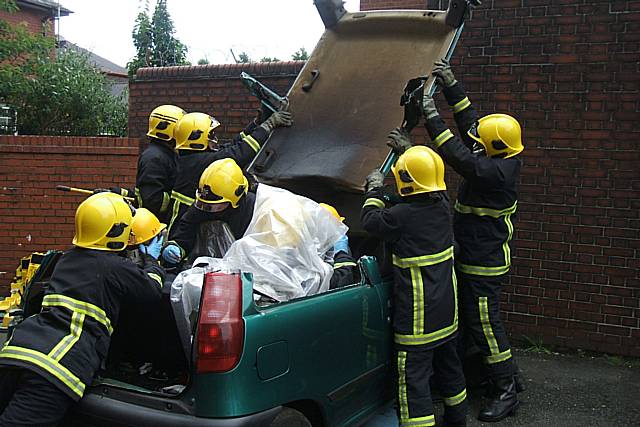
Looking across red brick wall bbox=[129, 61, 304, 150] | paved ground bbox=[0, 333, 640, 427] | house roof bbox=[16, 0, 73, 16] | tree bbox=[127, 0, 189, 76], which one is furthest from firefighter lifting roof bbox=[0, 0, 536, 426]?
house roof bbox=[16, 0, 73, 16]

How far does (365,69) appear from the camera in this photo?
15.4 ft

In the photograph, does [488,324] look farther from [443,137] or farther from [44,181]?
[44,181]

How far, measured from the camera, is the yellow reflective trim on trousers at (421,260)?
3605mm

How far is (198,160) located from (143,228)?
48.9 inches

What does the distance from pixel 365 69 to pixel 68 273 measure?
2.61 m

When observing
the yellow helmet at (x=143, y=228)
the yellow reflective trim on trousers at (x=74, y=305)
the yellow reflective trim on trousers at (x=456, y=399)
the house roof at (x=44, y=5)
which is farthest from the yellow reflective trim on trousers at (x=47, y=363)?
the house roof at (x=44, y=5)

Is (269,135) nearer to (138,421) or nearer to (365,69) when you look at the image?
(365,69)

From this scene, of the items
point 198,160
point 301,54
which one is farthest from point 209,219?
point 301,54

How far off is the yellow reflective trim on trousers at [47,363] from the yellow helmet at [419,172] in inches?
75.4

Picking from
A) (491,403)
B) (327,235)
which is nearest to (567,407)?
(491,403)

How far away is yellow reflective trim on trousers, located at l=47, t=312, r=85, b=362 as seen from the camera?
8.85 feet

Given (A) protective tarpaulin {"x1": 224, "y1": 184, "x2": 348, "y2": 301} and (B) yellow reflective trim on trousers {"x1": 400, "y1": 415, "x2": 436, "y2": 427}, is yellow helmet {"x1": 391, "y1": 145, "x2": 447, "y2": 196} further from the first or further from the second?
(B) yellow reflective trim on trousers {"x1": 400, "y1": 415, "x2": 436, "y2": 427}

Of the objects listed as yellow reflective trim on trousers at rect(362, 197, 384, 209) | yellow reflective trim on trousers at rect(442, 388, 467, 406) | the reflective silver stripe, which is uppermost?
the reflective silver stripe

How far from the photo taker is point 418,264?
360 cm
